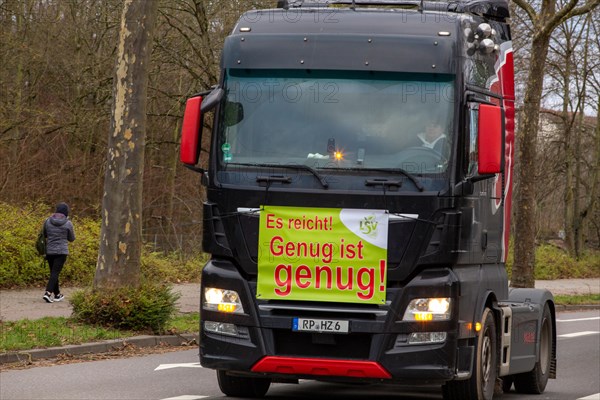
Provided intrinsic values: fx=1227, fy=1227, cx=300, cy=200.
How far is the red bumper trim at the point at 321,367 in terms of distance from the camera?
937cm

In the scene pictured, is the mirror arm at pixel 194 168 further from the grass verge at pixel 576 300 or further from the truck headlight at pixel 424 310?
the grass verge at pixel 576 300

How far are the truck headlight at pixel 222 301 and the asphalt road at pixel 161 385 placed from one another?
1351 millimetres

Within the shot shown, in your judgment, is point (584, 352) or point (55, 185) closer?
point (584, 352)

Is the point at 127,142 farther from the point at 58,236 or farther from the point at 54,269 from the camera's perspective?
the point at 58,236

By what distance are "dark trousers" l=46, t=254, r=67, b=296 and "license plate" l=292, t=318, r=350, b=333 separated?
11940mm

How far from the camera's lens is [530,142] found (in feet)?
86.4

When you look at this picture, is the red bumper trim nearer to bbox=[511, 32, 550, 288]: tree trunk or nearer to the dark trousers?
the dark trousers

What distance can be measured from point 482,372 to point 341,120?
2.43 m

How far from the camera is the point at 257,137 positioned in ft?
32.1

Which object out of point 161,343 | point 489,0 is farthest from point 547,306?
point 161,343

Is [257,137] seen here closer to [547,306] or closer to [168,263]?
[547,306]

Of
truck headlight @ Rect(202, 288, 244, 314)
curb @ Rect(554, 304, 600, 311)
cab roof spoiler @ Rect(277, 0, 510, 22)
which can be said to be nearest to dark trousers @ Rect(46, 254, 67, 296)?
cab roof spoiler @ Rect(277, 0, 510, 22)

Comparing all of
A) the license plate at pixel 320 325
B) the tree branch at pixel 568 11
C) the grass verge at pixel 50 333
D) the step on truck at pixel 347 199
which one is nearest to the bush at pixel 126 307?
the grass verge at pixel 50 333

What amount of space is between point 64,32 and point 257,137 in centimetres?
2575
